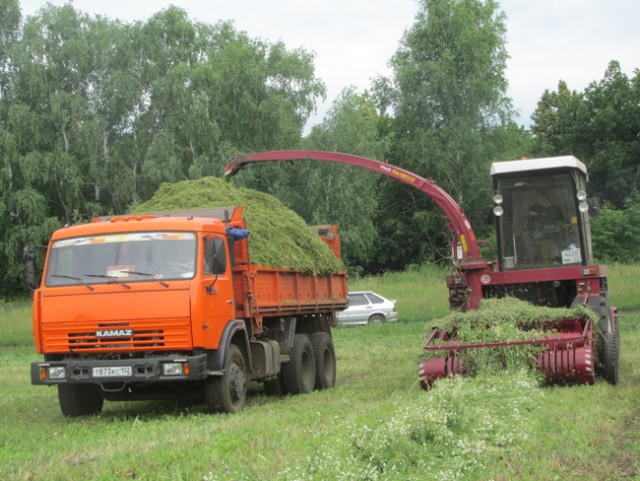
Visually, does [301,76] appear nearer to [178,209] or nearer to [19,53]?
[19,53]

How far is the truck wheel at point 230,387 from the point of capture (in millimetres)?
10758

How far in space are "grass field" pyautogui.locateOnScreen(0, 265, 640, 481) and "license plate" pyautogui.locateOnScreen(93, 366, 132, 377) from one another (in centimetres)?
56

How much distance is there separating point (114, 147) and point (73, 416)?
3535cm

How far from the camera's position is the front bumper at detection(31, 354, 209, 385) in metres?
10.2

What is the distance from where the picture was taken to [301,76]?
46062mm

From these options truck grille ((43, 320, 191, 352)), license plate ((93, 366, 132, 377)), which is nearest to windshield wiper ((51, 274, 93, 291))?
truck grille ((43, 320, 191, 352))

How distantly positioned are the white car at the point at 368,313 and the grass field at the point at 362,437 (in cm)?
1721

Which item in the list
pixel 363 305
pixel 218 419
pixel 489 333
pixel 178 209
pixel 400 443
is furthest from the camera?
pixel 363 305

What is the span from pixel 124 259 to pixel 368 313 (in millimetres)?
19977

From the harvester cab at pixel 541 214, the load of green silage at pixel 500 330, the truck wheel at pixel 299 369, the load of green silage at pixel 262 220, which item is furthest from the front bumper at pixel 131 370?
the harvester cab at pixel 541 214

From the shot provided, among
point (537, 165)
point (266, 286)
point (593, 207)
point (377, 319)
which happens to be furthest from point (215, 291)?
point (377, 319)

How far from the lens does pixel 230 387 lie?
36.3 feet

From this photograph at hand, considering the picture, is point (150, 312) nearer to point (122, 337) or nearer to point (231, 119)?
point (122, 337)

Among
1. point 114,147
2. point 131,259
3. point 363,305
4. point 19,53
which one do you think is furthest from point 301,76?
point 131,259
